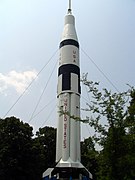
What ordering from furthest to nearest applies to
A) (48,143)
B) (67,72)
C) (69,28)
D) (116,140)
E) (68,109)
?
(48,143) → (69,28) → (67,72) → (68,109) → (116,140)

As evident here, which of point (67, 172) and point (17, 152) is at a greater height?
point (17, 152)

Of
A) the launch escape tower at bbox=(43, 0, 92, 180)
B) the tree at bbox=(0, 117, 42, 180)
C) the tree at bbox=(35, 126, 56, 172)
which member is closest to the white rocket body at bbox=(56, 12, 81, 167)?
the launch escape tower at bbox=(43, 0, 92, 180)

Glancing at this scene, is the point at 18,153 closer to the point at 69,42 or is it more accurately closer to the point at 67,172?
the point at 67,172

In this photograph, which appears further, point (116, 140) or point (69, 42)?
point (69, 42)

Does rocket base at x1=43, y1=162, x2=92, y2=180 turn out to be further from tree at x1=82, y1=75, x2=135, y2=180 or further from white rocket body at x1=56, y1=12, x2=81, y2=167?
tree at x1=82, y1=75, x2=135, y2=180

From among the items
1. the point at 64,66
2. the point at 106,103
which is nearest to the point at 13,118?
the point at 64,66

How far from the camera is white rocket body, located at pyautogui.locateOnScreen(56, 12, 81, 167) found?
23.0 metres

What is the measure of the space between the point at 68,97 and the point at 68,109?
955 millimetres

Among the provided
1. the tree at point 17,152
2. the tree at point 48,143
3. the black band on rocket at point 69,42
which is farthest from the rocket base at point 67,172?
the tree at point 48,143

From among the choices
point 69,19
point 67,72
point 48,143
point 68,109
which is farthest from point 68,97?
point 48,143

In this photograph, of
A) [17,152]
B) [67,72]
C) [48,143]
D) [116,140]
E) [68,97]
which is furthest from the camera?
[48,143]

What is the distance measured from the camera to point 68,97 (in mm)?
24484

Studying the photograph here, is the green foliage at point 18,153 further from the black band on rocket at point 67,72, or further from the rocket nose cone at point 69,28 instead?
the rocket nose cone at point 69,28

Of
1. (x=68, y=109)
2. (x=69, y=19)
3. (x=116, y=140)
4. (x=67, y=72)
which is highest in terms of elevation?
(x=69, y=19)
